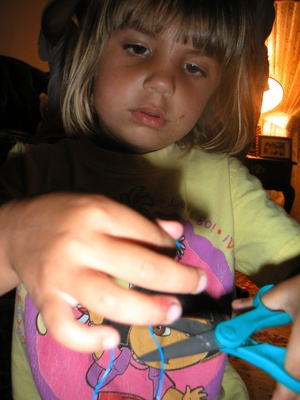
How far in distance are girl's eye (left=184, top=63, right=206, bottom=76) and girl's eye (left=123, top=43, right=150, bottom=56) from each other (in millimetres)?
69

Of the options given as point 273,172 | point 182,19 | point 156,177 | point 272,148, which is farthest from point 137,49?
point 272,148

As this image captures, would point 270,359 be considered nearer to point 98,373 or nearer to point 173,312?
point 173,312

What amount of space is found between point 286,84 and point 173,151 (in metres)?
1.97

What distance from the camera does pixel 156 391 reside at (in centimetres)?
49

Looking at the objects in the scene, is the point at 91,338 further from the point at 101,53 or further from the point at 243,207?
the point at 101,53

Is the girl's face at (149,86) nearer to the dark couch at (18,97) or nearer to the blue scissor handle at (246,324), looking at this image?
the blue scissor handle at (246,324)

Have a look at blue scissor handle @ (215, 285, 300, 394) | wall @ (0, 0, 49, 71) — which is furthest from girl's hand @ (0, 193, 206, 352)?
wall @ (0, 0, 49, 71)

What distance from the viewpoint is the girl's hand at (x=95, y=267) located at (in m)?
0.19

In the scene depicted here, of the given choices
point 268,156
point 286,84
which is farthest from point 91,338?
point 286,84

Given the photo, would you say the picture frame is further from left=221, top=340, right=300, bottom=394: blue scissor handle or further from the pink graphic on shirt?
left=221, top=340, right=300, bottom=394: blue scissor handle

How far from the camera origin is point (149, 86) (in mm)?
522

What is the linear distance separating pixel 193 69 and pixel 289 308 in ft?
1.39

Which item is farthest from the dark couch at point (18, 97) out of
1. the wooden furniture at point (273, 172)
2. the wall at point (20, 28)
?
the wooden furniture at point (273, 172)

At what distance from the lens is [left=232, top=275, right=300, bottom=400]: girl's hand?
0.91 feet
